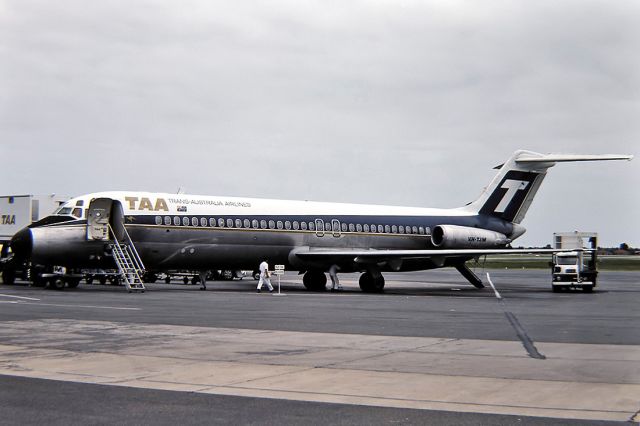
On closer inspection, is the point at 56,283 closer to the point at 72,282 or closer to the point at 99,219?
the point at 72,282

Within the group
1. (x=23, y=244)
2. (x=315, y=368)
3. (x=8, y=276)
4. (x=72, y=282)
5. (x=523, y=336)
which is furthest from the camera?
(x=8, y=276)

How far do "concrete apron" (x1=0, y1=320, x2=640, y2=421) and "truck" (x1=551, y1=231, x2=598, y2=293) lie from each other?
2458 centimetres

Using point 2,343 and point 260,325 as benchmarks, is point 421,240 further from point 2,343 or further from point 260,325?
point 2,343

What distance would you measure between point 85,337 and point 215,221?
19.4 metres

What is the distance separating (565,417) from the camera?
Answer: 8.23 metres

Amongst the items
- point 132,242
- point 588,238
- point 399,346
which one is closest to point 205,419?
point 399,346

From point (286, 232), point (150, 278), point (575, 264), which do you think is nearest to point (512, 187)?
point (575, 264)

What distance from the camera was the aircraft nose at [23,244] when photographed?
30.7 m

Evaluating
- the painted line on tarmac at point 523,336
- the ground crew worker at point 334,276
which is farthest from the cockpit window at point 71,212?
the painted line on tarmac at point 523,336

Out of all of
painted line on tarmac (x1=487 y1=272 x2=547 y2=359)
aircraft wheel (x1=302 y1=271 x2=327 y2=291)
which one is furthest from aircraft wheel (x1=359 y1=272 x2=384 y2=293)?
painted line on tarmac (x1=487 y1=272 x2=547 y2=359)

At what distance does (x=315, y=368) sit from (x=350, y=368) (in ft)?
1.63

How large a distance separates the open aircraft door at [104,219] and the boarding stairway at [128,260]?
0.20 m

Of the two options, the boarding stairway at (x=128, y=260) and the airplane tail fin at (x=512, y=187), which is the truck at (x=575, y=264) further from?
the boarding stairway at (x=128, y=260)

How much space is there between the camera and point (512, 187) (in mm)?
43812
